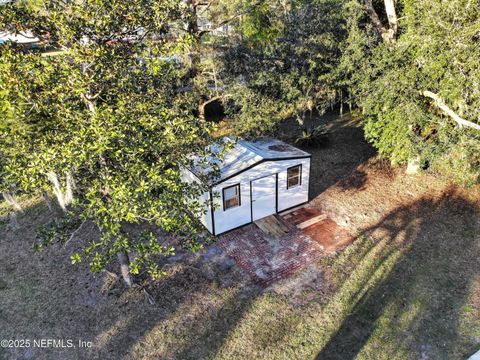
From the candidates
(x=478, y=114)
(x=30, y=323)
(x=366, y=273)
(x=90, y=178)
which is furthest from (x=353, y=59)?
(x=30, y=323)

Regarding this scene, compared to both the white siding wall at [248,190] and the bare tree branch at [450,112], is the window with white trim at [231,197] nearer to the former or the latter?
the white siding wall at [248,190]

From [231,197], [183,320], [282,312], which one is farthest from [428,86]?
[183,320]

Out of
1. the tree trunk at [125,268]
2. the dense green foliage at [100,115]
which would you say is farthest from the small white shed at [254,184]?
the dense green foliage at [100,115]

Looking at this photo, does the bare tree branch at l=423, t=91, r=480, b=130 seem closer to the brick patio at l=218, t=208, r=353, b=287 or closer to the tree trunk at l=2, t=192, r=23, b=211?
the brick patio at l=218, t=208, r=353, b=287

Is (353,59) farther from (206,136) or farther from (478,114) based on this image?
(206,136)

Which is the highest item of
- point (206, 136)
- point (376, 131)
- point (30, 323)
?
point (206, 136)

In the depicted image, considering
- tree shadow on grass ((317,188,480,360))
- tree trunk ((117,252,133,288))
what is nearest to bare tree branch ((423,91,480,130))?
tree shadow on grass ((317,188,480,360))

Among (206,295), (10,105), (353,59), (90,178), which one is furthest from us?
(353,59)
